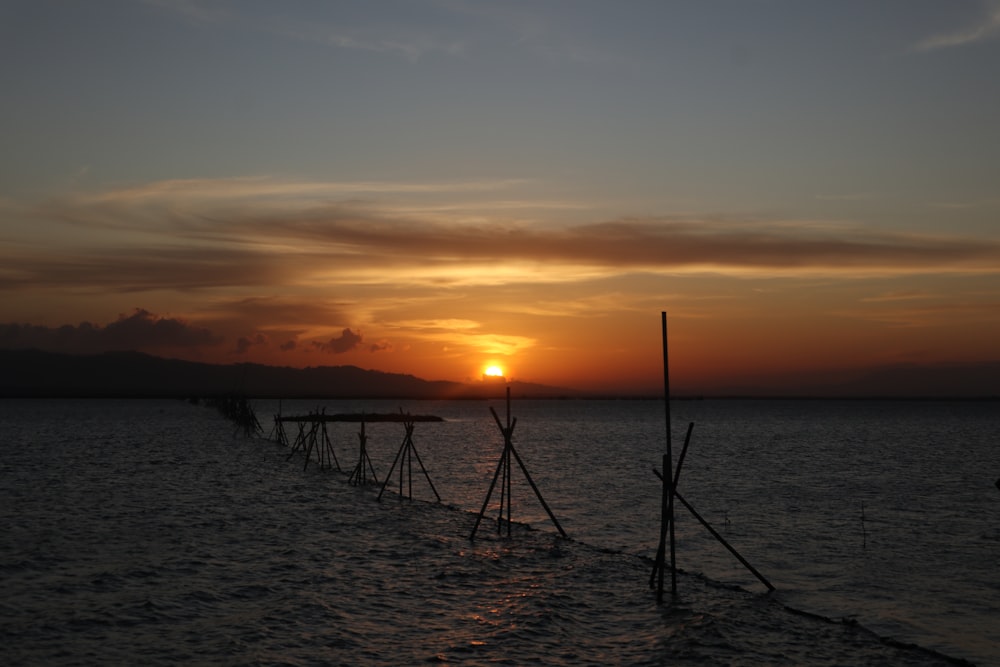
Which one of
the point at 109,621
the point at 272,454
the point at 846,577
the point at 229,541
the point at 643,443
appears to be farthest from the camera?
the point at 643,443

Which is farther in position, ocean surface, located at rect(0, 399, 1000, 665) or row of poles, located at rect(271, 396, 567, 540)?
row of poles, located at rect(271, 396, 567, 540)

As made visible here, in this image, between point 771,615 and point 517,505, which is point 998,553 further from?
point 517,505

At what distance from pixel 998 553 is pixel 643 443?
68777 millimetres

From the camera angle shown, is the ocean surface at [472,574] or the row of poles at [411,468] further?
the row of poles at [411,468]

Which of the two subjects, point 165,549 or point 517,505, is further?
point 517,505

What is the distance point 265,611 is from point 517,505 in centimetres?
1968

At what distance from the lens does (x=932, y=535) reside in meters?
30.1

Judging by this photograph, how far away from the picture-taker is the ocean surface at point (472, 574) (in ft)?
50.2

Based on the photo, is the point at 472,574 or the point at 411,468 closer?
the point at 472,574

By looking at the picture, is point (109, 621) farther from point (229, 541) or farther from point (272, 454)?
point (272, 454)

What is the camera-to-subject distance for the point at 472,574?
21.3 metres

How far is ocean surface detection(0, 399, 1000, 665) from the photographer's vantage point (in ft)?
50.2

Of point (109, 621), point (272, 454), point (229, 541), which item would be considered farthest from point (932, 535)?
point (272, 454)

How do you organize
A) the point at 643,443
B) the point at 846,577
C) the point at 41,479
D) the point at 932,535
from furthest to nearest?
the point at 643,443, the point at 41,479, the point at 932,535, the point at 846,577
